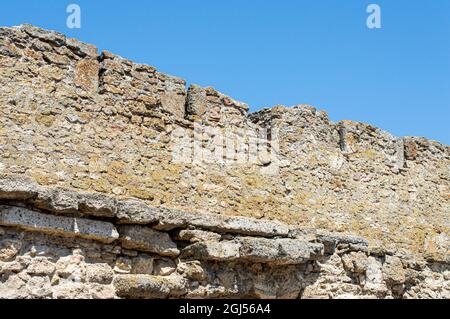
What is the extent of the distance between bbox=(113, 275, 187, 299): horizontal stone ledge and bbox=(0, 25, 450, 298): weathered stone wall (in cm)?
1

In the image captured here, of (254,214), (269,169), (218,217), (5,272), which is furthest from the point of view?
(269,169)

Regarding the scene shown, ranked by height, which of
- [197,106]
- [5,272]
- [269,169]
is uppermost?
[197,106]

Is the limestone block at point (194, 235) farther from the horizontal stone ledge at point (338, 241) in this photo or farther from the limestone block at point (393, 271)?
the limestone block at point (393, 271)

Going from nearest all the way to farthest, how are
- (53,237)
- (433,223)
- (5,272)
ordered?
(5,272), (53,237), (433,223)

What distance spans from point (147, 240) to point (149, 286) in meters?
0.40

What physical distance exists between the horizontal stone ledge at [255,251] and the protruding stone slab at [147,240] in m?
0.16

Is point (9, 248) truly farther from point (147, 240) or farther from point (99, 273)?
point (147, 240)

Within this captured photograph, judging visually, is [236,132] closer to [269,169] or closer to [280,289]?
[269,169]

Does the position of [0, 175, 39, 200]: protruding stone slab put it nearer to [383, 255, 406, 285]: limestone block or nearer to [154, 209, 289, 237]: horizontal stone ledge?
[154, 209, 289, 237]: horizontal stone ledge

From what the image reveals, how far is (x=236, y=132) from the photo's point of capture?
21.6 feet

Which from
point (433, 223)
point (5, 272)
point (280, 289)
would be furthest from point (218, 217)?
point (433, 223)

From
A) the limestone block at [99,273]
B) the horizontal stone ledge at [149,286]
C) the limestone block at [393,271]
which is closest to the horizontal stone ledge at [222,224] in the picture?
the horizontal stone ledge at [149,286]
